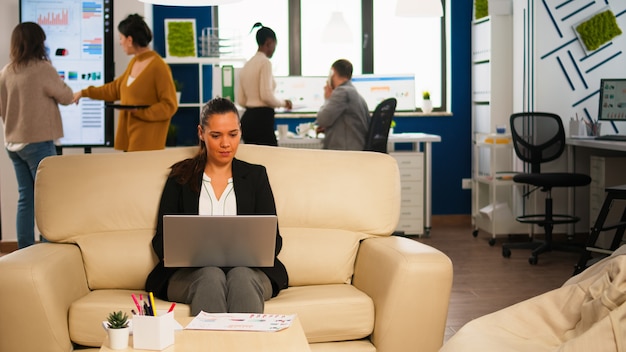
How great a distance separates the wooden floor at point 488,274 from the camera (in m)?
4.74

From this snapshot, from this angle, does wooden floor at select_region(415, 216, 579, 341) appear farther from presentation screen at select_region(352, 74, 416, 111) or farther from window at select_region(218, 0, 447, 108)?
window at select_region(218, 0, 447, 108)

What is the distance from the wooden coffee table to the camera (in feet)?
7.52

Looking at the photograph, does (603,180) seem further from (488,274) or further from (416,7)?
(416,7)

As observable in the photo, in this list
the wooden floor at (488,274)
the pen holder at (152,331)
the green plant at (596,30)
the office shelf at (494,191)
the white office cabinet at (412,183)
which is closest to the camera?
the pen holder at (152,331)

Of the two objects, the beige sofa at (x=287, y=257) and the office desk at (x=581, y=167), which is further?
the office desk at (x=581, y=167)

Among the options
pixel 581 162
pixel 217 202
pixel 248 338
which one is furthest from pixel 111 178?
pixel 581 162

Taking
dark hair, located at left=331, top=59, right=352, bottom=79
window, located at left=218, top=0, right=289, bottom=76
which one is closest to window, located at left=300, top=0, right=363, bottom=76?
window, located at left=218, top=0, right=289, bottom=76

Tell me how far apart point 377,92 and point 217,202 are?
4.79 meters

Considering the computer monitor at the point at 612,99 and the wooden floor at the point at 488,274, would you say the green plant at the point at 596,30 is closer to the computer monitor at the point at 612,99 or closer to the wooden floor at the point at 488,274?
the computer monitor at the point at 612,99

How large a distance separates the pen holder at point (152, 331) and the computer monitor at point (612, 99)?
5.08 metres

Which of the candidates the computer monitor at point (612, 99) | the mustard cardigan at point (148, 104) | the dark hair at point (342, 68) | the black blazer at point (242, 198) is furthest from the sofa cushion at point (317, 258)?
the computer monitor at point (612, 99)

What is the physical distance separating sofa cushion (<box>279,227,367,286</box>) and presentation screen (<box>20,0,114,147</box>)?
122 inches

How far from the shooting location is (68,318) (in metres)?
3.04

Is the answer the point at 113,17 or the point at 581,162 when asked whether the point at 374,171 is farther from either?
the point at 581,162
